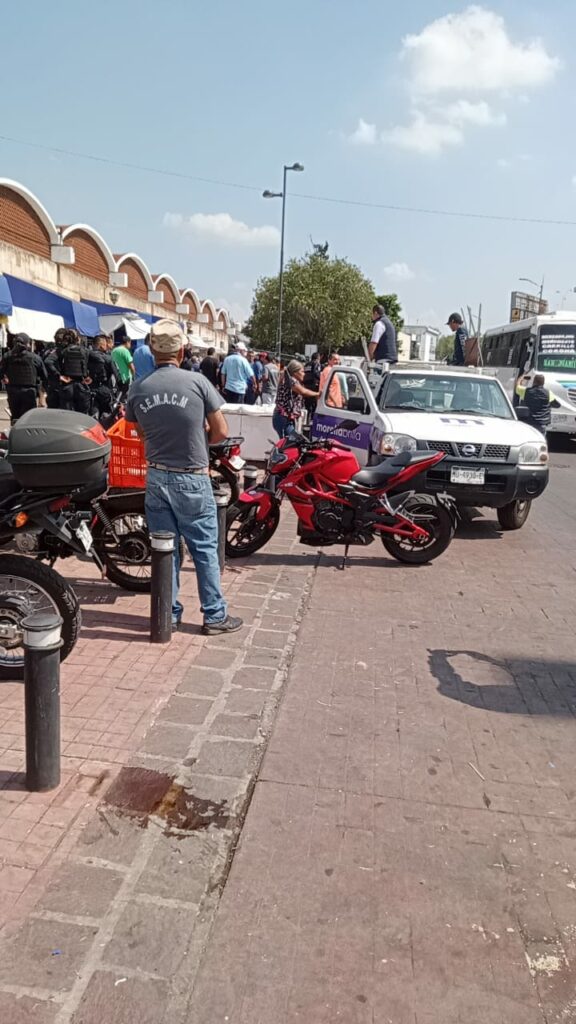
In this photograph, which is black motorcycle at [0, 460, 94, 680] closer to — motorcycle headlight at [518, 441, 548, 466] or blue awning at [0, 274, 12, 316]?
motorcycle headlight at [518, 441, 548, 466]

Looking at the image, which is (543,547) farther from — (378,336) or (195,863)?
(195,863)

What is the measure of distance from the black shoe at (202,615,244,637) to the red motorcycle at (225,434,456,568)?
183 centimetres

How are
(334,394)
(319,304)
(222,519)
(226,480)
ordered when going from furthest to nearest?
(319,304)
(334,394)
(226,480)
(222,519)

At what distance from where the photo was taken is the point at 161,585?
4508mm

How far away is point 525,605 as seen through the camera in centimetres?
584

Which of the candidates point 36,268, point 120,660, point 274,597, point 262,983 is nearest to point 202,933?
point 262,983

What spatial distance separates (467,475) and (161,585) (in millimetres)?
4230

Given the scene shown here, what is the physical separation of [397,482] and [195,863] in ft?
14.3

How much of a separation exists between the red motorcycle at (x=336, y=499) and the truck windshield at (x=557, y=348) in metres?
12.8

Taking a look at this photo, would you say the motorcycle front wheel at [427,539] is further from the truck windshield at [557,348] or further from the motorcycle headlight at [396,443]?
the truck windshield at [557,348]

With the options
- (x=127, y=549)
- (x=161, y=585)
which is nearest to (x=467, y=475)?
(x=127, y=549)

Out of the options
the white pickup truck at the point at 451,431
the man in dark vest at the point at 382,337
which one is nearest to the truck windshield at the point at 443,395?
the white pickup truck at the point at 451,431

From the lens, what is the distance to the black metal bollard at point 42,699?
286 cm

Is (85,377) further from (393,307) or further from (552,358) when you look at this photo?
(393,307)
